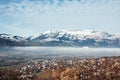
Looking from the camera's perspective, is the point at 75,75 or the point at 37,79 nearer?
the point at 75,75

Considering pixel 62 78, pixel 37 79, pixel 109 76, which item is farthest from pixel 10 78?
pixel 109 76

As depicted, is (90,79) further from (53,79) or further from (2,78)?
(2,78)

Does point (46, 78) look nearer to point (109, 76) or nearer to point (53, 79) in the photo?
point (53, 79)

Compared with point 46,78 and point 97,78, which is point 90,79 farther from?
point 46,78

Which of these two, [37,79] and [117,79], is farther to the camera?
[37,79]

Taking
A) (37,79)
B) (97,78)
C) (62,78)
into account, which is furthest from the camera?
(37,79)

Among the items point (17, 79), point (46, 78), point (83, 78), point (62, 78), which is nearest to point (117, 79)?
point (83, 78)

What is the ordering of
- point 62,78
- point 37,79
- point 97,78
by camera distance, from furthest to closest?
point 37,79, point 97,78, point 62,78

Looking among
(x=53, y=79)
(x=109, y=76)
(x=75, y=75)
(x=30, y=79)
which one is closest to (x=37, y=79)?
(x=30, y=79)
